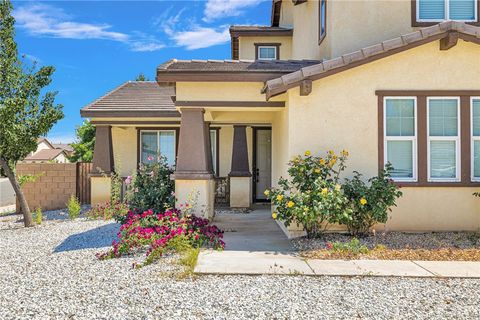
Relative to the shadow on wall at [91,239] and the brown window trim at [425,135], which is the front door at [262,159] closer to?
the shadow on wall at [91,239]

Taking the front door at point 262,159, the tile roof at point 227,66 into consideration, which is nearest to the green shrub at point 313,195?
the tile roof at point 227,66

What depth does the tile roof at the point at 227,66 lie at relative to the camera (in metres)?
8.31

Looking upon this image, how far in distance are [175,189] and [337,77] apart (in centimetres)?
437

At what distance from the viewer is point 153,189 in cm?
895

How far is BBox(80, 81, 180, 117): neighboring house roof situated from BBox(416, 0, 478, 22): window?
7376 millimetres

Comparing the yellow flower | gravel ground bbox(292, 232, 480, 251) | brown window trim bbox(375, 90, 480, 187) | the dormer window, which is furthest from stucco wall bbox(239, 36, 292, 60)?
gravel ground bbox(292, 232, 480, 251)

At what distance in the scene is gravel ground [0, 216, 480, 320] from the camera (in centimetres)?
443

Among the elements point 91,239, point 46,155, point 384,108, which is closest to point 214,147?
point 91,239

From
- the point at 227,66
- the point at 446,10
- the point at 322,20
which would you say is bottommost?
the point at 227,66

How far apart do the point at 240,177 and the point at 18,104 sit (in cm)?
702

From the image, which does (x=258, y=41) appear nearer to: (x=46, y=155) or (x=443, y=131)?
(x=443, y=131)

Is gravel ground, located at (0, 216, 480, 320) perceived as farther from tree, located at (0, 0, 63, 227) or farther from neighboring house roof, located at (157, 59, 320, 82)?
tree, located at (0, 0, 63, 227)

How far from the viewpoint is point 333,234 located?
8188 mm

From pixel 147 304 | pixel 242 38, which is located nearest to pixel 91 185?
pixel 242 38
